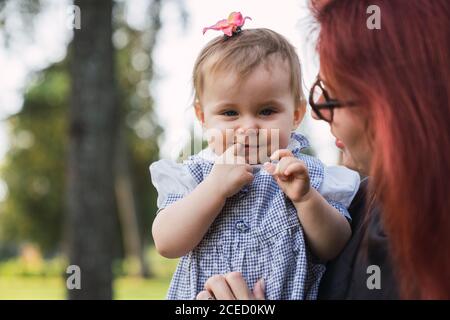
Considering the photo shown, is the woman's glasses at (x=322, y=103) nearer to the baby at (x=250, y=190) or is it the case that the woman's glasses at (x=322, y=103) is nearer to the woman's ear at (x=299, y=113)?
the baby at (x=250, y=190)

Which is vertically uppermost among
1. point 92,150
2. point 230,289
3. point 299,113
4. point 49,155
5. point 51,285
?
point 299,113

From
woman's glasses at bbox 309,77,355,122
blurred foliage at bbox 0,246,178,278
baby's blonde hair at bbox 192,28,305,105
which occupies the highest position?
baby's blonde hair at bbox 192,28,305,105

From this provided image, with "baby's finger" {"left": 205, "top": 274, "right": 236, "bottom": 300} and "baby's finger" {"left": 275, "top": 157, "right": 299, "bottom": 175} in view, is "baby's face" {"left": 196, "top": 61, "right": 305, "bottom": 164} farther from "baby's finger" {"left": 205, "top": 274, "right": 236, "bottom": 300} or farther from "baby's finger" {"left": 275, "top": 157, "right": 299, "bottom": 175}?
"baby's finger" {"left": 205, "top": 274, "right": 236, "bottom": 300}

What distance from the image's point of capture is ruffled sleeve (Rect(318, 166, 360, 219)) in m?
2.08

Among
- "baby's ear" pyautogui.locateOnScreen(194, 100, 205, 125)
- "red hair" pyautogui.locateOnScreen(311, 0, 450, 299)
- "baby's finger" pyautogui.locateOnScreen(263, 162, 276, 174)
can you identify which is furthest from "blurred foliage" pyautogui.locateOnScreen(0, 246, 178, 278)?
"red hair" pyautogui.locateOnScreen(311, 0, 450, 299)

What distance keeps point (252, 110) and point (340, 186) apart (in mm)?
360

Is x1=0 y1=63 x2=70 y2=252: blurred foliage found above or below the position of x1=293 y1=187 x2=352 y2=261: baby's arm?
below

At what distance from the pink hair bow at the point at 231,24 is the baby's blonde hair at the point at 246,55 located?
20mm

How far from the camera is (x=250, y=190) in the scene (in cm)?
204

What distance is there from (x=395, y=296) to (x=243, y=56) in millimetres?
801

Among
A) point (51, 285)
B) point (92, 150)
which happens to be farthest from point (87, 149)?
point (51, 285)

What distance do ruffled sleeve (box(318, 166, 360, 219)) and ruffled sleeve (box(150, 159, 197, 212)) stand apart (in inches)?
15.6

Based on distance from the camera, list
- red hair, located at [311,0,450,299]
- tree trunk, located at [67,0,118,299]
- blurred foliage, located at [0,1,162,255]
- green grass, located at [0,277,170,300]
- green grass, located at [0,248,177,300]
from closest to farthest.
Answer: red hair, located at [311,0,450,299]
tree trunk, located at [67,0,118,299]
green grass, located at [0,277,170,300]
blurred foliage, located at [0,1,162,255]
green grass, located at [0,248,177,300]

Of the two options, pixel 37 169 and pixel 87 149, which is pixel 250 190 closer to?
pixel 87 149
